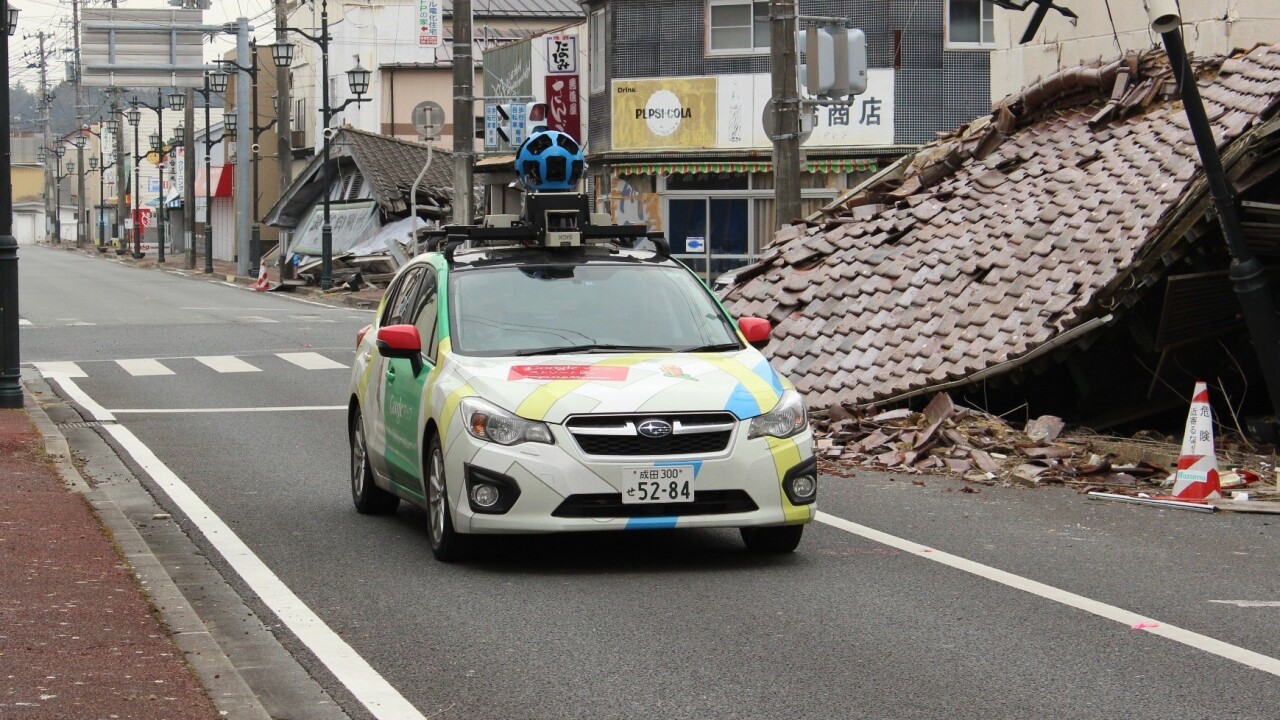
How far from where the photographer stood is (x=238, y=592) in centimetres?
842

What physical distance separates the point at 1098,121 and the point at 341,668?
11.2m

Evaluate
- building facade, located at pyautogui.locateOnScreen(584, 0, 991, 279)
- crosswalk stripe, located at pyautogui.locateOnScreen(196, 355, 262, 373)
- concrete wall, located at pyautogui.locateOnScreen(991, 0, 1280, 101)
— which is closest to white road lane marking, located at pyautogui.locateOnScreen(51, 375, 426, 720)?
crosswalk stripe, located at pyautogui.locateOnScreen(196, 355, 262, 373)

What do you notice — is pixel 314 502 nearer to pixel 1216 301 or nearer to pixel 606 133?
pixel 1216 301

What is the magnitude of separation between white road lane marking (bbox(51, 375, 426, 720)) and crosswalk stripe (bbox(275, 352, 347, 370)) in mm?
9427

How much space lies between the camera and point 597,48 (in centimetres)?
3925

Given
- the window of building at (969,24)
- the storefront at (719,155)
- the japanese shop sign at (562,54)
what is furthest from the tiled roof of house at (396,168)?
the window of building at (969,24)

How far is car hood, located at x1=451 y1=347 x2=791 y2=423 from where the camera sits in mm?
8461

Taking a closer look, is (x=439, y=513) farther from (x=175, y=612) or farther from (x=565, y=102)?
(x=565, y=102)

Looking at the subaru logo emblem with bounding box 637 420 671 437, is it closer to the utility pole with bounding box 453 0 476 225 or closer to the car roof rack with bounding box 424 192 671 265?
the car roof rack with bounding box 424 192 671 265

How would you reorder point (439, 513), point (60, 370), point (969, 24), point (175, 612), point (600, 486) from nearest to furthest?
point (175, 612)
point (600, 486)
point (439, 513)
point (60, 370)
point (969, 24)

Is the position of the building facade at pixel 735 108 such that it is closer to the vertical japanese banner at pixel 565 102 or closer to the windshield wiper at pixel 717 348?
the vertical japanese banner at pixel 565 102

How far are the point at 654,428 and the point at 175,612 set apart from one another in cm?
239

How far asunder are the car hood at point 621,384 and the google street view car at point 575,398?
0.4 inches

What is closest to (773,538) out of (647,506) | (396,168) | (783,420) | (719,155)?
(783,420)
